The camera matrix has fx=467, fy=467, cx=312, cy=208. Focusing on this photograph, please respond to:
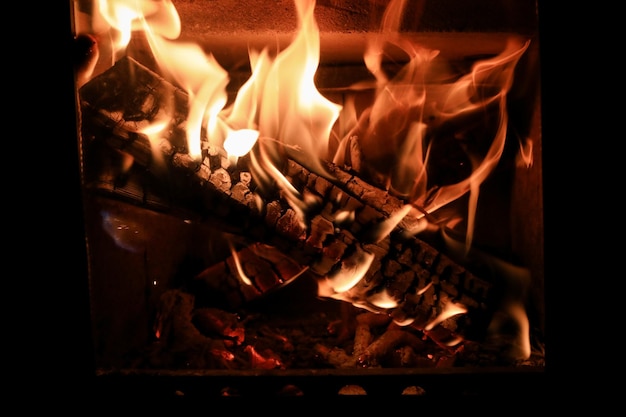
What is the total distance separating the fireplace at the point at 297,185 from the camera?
5.23 feet

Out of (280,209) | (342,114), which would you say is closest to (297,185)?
(280,209)

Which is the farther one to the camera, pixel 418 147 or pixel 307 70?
pixel 418 147

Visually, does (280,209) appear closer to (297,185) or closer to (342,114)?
(297,185)

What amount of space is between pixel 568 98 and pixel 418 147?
1.04 m

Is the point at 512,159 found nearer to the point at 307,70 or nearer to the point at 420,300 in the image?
the point at 420,300

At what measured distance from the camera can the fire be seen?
1.65 m

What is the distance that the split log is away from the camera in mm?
1570

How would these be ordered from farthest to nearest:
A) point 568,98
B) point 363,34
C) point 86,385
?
point 363,34 < point 86,385 < point 568,98

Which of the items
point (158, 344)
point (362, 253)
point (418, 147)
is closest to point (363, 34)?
point (418, 147)

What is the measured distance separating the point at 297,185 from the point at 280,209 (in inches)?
4.9

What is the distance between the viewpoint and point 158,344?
1819mm

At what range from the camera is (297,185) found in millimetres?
1702

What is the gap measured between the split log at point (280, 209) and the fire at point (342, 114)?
1.1 inches

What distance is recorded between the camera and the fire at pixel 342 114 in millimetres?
1648
